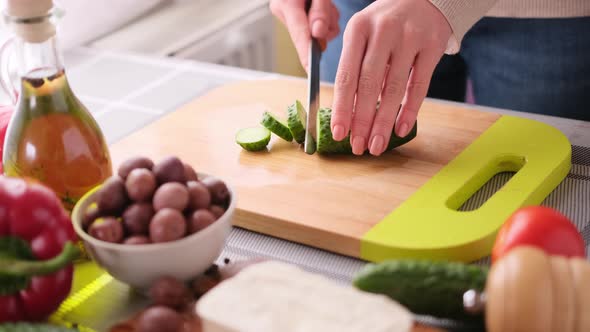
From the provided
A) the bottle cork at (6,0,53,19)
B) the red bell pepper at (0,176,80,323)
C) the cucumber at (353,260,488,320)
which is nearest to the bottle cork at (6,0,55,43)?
the bottle cork at (6,0,53,19)

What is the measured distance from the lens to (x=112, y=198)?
2.92 ft

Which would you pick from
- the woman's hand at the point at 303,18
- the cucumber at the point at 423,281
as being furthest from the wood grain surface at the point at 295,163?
the cucumber at the point at 423,281

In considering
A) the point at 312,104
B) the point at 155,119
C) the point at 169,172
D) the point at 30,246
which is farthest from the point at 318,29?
the point at 30,246

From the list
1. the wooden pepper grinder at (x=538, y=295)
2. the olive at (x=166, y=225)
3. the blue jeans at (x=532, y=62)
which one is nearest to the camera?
the wooden pepper grinder at (x=538, y=295)

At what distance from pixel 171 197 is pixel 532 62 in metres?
1.07

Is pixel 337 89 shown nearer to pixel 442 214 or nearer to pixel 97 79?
pixel 442 214

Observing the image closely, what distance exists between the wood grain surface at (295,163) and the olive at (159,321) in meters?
0.31

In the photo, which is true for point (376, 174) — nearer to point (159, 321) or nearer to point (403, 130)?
point (403, 130)

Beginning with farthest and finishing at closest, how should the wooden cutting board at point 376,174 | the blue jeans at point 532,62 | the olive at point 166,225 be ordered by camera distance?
1. the blue jeans at point 532,62
2. the wooden cutting board at point 376,174
3. the olive at point 166,225

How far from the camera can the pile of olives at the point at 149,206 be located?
2.85 feet

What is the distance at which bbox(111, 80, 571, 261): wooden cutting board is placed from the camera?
108cm

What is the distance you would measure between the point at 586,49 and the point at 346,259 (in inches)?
34.0

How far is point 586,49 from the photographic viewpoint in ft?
5.42

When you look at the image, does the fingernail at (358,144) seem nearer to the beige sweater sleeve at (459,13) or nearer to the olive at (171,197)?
the beige sweater sleeve at (459,13)
